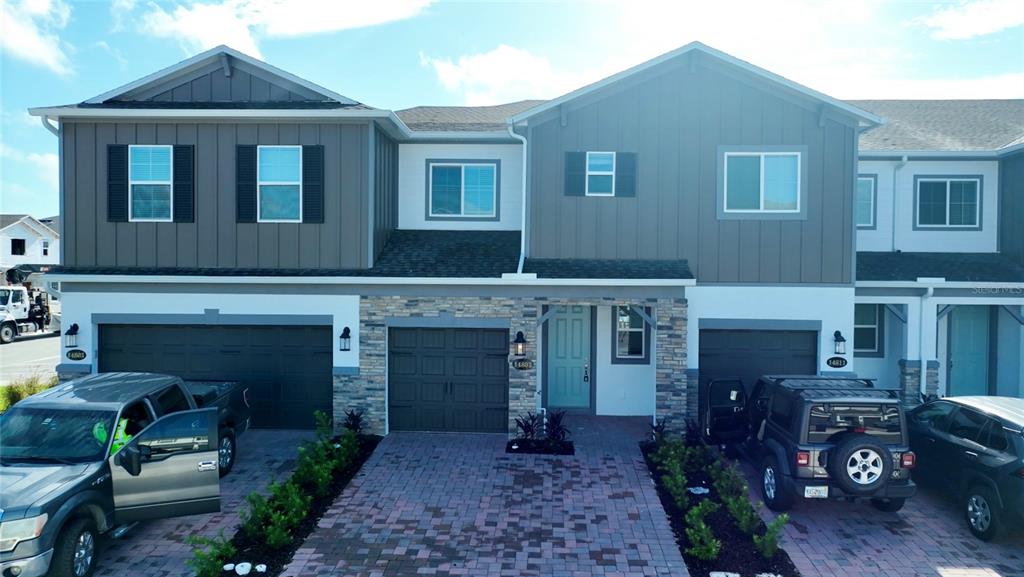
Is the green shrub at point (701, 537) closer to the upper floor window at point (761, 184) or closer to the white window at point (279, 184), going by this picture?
the upper floor window at point (761, 184)

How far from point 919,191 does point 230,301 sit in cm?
1492

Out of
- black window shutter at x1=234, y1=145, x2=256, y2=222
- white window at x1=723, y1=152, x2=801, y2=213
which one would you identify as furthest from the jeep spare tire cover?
black window shutter at x1=234, y1=145, x2=256, y2=222

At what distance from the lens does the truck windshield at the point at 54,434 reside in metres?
6.88

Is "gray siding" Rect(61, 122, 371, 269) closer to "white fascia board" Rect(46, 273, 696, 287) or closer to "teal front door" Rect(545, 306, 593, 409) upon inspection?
"white fascia board" Rect(46, 273, 696, 287)

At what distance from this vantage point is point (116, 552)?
282 inches

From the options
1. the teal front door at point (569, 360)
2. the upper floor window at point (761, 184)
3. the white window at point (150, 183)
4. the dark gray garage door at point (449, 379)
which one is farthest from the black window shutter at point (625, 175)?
the white window at point (150, 183)

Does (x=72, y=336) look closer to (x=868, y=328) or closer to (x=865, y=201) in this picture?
(x=868, y=328)

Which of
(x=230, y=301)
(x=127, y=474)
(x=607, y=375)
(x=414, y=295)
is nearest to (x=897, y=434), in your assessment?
(x=607, y=375)

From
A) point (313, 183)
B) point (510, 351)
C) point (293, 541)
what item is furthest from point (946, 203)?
point (293, 541)

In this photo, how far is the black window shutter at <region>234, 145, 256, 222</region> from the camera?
1170cm

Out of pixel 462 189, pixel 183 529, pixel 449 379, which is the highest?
pixel 462 189

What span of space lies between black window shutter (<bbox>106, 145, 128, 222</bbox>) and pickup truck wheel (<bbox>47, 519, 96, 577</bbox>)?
726 centimetres

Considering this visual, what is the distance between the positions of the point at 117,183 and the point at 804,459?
A: 41.4 feet

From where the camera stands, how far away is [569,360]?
13227mm
